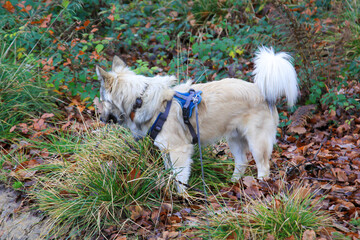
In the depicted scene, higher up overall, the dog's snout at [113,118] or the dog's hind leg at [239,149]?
the dog's snout at [113,118]

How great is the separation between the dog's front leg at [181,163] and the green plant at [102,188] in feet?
0.62

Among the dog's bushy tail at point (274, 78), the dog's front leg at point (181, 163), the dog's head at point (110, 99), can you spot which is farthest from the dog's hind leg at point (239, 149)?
the dog's head at point (110, 99)

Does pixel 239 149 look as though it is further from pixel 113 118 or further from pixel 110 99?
pixel 110 99

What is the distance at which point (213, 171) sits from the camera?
484cm

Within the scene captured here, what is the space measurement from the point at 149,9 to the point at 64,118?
187 inches

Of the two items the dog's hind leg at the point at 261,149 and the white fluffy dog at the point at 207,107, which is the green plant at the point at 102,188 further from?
→ the dog's hind leg at the point at 261,149

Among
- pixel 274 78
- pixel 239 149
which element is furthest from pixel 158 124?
pixel 274 78

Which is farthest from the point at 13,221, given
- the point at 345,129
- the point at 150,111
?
the point at 345,129

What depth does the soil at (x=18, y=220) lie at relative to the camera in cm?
429

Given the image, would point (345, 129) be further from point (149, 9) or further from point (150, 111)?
point (149, 9)

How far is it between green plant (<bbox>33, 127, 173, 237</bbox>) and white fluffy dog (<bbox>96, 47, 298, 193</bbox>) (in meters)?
0.27

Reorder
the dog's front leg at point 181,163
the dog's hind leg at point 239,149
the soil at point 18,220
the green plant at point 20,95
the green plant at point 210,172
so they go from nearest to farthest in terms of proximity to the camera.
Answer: the soil at point 18,220, the dog's front leg at point 181,163, the green plant at point 210,172, the dog's hind leg at point 239,149, the green plant at point 20,95

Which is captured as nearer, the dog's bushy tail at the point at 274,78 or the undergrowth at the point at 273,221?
the undergrowth at the point at 273,221

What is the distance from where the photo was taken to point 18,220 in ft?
14.6
